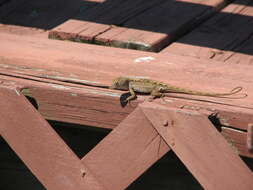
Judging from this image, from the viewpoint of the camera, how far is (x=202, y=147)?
2742 millimetres

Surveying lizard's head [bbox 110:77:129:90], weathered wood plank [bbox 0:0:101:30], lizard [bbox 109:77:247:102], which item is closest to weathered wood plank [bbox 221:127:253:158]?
lizard [bbox 109:77:247:102]

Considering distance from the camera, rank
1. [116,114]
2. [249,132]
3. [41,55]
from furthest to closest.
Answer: [41,55] → [116,114] → [249,132]

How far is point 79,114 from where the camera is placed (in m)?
3.05

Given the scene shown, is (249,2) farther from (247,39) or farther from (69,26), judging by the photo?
(69,26)

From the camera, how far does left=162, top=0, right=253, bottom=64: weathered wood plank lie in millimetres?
3529

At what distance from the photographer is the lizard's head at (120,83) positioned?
9.71ft

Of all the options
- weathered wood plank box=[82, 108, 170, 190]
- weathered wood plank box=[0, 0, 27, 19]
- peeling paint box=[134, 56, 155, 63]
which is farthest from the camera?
weathered wood plank box=[0, 0, 27, 19]

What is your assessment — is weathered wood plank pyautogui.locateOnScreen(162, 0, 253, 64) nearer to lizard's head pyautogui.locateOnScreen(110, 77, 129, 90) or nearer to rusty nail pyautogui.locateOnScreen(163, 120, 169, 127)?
lizard's head pyautogui.locateOnScreen(110, 77, 129, 90)

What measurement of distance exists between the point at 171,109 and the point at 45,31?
1444 millimetres

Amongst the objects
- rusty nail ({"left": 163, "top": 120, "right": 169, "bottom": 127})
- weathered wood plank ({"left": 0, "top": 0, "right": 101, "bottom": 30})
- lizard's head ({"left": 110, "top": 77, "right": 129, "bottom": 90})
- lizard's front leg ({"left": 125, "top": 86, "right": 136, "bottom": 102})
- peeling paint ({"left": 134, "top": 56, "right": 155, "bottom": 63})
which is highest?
weathered wood plank ({"left": 0, "top": 0, "right": 101, "bottom": 30})

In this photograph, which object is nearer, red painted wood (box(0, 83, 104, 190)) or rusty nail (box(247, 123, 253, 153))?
rusty nail (box(247, 123, 253, 153))

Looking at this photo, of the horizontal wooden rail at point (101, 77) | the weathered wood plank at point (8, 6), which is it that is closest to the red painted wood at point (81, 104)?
the horizontal wooden rail at point (101, 77)

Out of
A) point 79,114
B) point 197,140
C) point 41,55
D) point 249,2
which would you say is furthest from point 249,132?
point 249,2

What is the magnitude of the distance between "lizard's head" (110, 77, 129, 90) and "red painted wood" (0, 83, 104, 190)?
1.17ft
